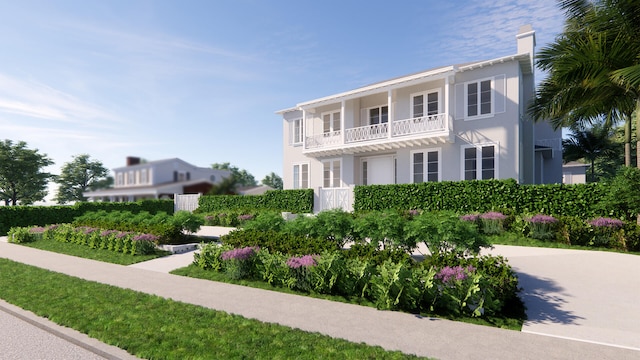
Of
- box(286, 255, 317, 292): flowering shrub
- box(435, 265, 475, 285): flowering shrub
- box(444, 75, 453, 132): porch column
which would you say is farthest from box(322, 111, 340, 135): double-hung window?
box(435, 265, 475, 285): flowering shrub

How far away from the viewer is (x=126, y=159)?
156 feet

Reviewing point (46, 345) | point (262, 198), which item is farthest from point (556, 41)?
point (262, 198)

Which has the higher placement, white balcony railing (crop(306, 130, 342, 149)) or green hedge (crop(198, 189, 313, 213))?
white balcony railing (crop(306, 130, 342, 149))

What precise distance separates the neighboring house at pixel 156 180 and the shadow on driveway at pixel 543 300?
39035 millimetres

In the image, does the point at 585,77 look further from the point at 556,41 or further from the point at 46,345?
the point at 46,345

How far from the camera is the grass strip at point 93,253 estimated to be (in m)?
10.9

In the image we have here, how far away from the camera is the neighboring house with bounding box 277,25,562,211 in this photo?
1680 centimetres

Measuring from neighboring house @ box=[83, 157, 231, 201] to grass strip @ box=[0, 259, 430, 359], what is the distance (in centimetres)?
3659

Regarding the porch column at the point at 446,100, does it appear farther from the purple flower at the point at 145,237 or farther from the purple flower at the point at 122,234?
the purple flower at the point at 122,234

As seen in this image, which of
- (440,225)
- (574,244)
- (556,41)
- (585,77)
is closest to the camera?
(440,225)

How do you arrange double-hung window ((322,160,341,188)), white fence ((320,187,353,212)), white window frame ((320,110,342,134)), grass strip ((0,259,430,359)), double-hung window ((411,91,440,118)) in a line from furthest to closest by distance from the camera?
white window frame ((320,110,342,134))
double-hung window ((322,160,341,188))
white fence ((320,187,353,212))
double-hung window ((411,91,440,118))
grass strip ((0,259,430,359))

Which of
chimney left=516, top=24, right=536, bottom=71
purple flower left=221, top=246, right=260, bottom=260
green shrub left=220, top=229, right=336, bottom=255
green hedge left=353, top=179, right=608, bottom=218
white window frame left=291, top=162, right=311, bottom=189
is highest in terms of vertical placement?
chimney left=516, top=24, right=536, bottom=71

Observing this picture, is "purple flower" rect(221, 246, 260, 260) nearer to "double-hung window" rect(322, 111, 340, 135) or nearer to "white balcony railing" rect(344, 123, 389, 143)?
"white balcony railing" rect(344, 123, 389, 143)

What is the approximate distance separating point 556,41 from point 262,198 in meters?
18.0
